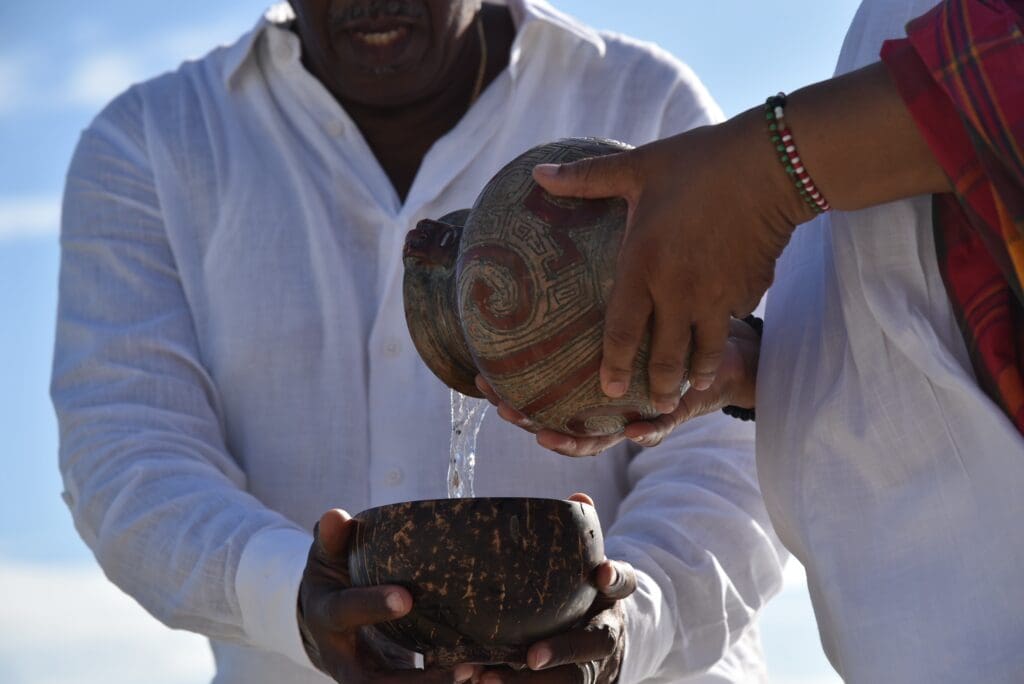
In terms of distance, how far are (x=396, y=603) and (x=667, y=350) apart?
0.51 m

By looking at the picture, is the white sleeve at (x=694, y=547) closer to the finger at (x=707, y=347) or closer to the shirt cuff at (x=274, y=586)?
the shirt cuff at (x=274, y=586)

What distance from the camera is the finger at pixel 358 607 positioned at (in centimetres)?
211

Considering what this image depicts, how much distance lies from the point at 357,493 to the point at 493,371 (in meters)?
1.56

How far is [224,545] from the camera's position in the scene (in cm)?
330

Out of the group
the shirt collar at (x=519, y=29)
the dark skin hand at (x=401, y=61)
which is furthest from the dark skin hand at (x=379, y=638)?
the shirt collar at (x=519, y=29)

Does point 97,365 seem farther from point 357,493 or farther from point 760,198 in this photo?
point 760,198

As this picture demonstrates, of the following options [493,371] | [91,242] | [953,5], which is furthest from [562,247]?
[91,242]

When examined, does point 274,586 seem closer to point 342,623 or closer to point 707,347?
point 342,623

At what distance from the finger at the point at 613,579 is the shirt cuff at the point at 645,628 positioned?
66 centimetres

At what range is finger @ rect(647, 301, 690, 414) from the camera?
1971mm

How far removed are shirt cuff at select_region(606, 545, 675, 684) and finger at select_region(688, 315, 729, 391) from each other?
101 cm

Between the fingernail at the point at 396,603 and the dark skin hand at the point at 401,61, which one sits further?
the dark skin hand at the point at 401,61

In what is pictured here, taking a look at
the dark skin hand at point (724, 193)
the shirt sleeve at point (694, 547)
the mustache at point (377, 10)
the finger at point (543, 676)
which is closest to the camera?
the dark skin hand at point (724, 193)

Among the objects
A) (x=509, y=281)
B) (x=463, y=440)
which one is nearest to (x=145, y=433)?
(x=463, y=440)
